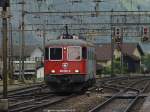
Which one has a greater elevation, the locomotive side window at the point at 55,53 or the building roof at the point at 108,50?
the building roof at the point at 108,50

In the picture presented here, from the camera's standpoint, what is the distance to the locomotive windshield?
30.9 meters

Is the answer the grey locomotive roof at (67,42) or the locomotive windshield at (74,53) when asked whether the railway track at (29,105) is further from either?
the grey locomotive roof at (67,42)

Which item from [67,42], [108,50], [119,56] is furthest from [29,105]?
[108,50]

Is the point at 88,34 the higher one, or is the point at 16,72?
the point at 88,34

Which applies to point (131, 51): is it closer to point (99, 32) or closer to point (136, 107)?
point (99, 32)

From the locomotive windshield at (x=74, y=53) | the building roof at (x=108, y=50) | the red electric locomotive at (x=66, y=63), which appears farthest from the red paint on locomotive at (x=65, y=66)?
the building roof at (x=108, y=50)

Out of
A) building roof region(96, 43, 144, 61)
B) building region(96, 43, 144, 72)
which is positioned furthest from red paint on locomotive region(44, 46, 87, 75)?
building region(96, 43, 144, 72)

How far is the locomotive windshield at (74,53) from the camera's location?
30900 millimetres

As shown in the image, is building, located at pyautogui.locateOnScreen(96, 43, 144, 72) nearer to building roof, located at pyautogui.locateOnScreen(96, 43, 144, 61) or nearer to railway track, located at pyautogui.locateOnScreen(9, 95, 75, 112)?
building roof, located at pyautogui.locateOnScreen(96, 43, 144, 61)

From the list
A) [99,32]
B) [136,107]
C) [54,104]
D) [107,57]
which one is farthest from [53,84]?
[107,57]

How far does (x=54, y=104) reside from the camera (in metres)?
24.8

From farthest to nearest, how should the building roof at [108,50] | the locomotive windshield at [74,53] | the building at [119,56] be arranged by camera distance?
the building roof at [108,50] < the building at [119,56] < the locomotive windshield at [74,53]

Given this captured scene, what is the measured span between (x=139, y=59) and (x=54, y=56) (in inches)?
3806

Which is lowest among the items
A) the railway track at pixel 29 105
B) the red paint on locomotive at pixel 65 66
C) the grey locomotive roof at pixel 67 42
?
the railway track at pixel 29 105
